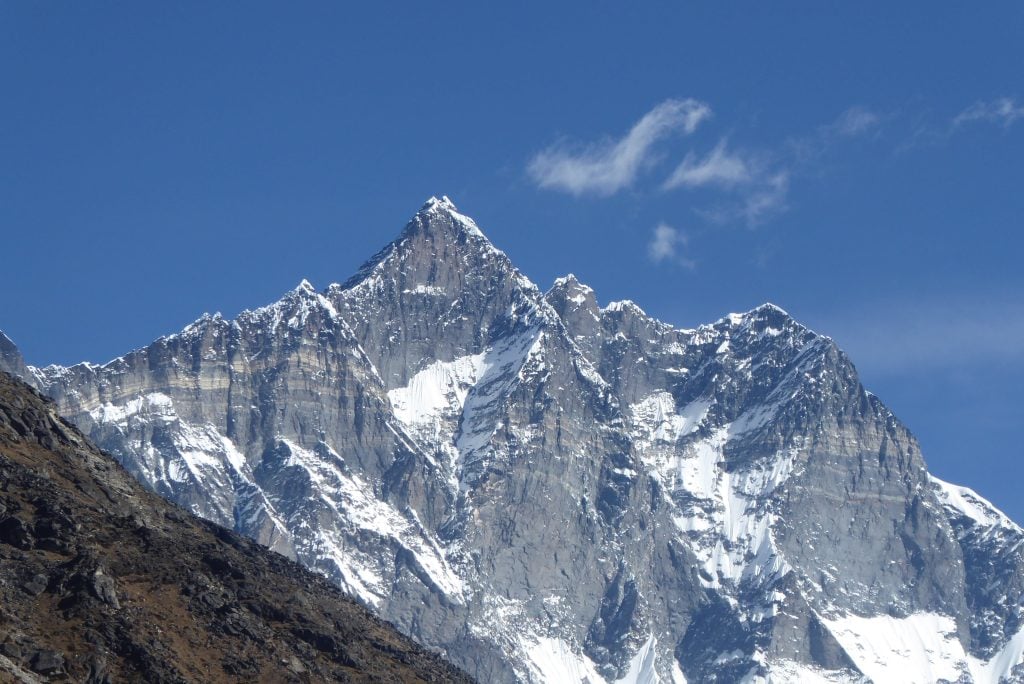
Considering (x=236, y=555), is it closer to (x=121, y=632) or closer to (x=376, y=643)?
(x=376, y=643)

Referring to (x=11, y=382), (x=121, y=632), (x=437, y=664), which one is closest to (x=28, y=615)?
(x=121, y=632)

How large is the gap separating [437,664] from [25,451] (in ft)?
122

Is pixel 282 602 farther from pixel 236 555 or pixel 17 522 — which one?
pixel 17 522

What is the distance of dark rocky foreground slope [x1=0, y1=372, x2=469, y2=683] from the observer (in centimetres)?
14162

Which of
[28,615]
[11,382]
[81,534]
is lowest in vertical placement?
[28,615]

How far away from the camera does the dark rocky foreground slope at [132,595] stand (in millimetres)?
141625

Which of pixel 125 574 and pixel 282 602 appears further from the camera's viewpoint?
pixel 282 602

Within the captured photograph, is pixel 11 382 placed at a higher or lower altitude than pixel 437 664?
higher

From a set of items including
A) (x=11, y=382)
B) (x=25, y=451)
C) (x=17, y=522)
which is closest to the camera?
(x=17, y=522)

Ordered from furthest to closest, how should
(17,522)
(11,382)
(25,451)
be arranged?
(11,382) → (25,451) → (17,522)

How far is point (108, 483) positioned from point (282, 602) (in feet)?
49.7

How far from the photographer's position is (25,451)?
538ft

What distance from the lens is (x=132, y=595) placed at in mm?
150375

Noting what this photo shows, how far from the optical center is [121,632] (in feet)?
472
